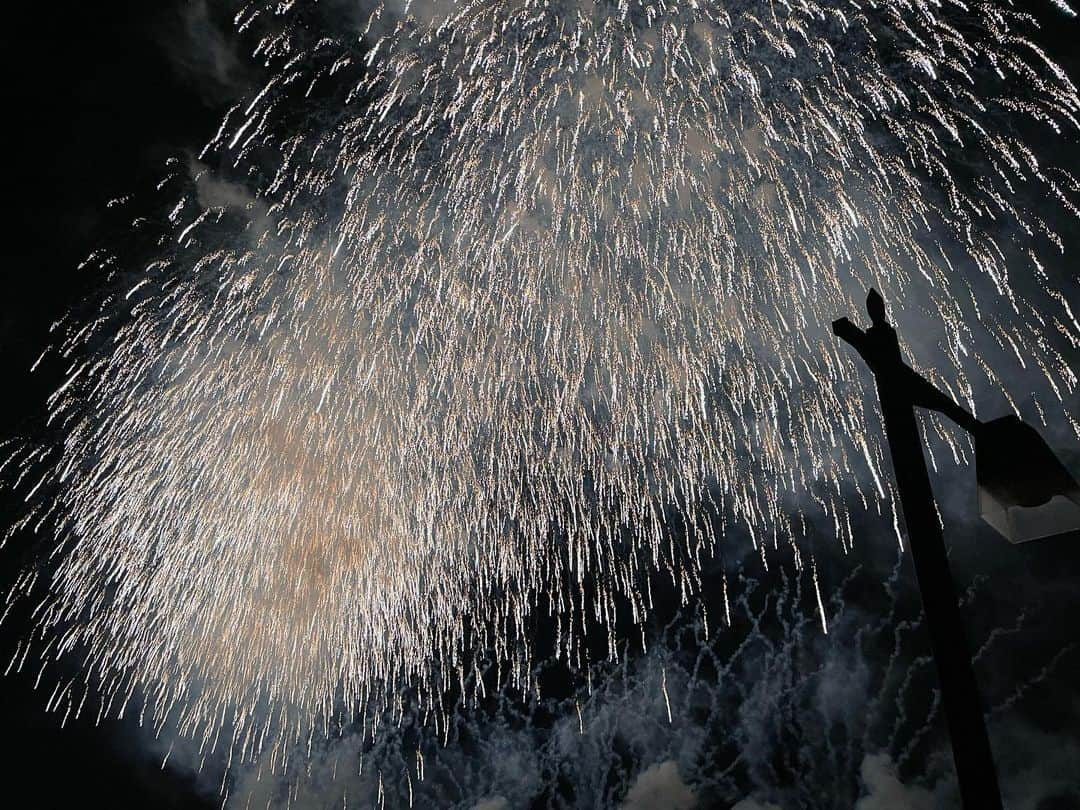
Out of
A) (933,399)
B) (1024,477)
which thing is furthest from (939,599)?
(1024,477)

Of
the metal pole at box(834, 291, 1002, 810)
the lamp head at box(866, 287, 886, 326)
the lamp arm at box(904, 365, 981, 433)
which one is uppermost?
the lamp head at box(866, 287, 886, 326)

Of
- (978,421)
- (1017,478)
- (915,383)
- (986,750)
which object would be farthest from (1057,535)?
(986,750)

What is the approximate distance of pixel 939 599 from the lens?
257cm

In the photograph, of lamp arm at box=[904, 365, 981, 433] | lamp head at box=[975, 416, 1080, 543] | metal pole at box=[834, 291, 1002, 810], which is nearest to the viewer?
metal pole at box=[834, 291, 1002, 810]

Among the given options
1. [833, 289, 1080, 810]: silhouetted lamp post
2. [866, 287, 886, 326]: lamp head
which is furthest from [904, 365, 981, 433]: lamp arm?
[866, 287, 886, 326]: lamp head

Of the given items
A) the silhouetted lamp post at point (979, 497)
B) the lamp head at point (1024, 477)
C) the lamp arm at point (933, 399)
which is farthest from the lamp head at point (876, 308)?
the lamp head at point (1024, 477)

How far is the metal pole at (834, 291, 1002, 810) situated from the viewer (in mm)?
2379

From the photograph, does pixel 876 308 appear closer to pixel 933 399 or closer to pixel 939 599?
pixel 933 399

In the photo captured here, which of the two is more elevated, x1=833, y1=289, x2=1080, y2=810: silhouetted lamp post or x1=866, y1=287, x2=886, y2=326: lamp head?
x1=866, y1=287, x2=886, y2=326: lamp head

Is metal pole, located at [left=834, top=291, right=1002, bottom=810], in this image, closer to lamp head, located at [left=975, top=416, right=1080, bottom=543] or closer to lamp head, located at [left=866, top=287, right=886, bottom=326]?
lamp head, located at [left=866, top=287, right=886, bottom=326]

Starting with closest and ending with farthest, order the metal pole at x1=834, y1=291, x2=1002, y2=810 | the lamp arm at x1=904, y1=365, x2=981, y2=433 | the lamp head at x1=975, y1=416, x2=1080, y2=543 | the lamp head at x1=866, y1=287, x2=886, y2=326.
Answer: the metal pole at x1=834, y1=291, x2=1002, y2=810 < the lamp arm at x1=904, y1=365, x2=981, y2=433 < the lamp head at x1=866, y1=287, x2=886, y2=326 < the lamp head at x1=975, y1=416, x2=1080, y2=543

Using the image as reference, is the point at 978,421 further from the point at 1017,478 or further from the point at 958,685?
the point at 958,685

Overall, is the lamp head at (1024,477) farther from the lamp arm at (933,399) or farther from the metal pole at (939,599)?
the metal pole at (939,599)

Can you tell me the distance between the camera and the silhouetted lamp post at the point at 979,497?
7.93ft
